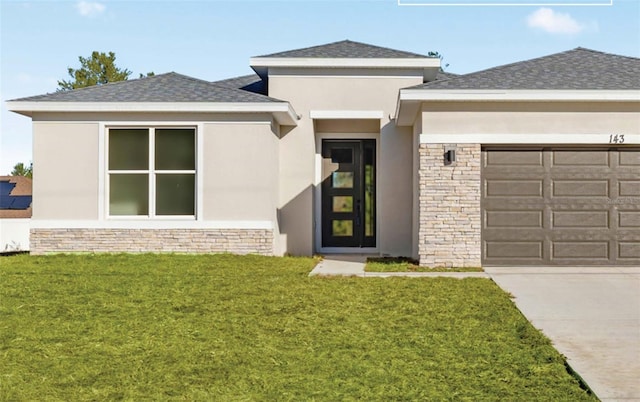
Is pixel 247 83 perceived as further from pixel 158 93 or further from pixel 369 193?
pixel 369 193

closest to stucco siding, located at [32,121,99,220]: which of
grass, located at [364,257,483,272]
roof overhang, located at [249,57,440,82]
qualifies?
roof overhang, located at [249,57,440,82]

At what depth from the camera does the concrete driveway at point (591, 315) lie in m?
5.44

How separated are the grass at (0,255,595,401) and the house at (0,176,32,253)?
26.3 feet

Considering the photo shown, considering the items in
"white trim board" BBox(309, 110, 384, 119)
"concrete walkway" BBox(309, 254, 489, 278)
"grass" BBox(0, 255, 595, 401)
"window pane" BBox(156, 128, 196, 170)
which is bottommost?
"grass" BBox(0, 255, 595, 401)

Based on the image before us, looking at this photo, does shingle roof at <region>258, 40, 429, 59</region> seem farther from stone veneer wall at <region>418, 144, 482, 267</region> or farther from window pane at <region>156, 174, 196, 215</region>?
stone veneer wall at <region>418, 144, 482, 267</region>

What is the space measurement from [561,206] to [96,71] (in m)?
27.8

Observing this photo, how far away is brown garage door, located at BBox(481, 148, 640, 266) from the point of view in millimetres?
12539

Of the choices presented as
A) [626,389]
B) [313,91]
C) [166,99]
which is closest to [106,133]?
[166,99]

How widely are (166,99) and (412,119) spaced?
222 inches

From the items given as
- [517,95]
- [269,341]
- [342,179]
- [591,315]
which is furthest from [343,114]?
[269,341]

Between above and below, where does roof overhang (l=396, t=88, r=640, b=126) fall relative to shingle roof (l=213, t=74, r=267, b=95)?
below

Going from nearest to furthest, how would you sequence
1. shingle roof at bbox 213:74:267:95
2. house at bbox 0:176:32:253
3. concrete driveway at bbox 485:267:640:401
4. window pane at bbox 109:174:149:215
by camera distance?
concrete driveway at bbox 485:267:640:401, window pane at bbox 109:174:149:215, shingle roof at bbox 213:74:267:95, house at bbox 0:176:32:253

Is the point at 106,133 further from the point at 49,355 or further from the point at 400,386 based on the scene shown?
the point at 400,386

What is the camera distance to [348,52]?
16.3 meters
